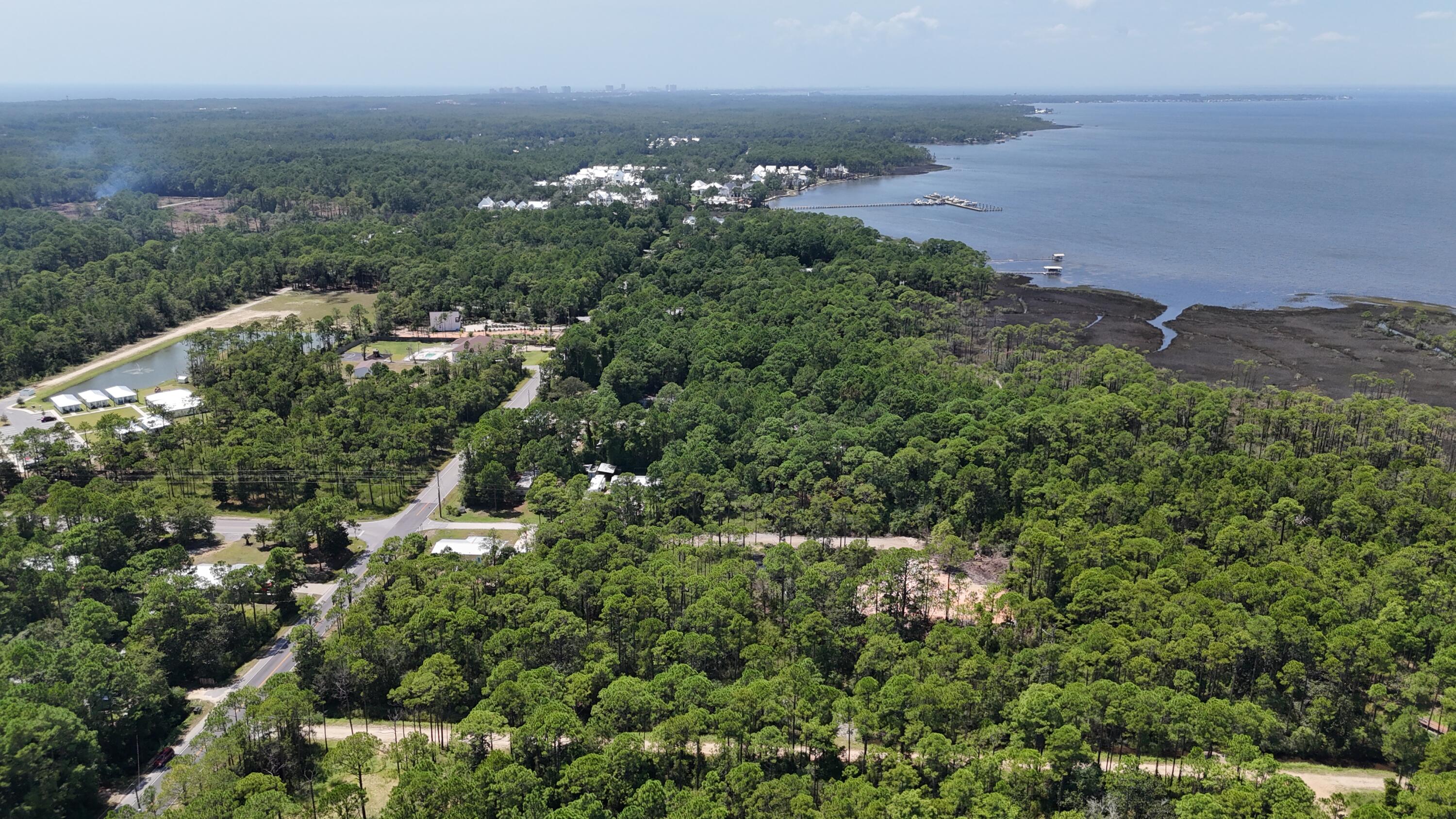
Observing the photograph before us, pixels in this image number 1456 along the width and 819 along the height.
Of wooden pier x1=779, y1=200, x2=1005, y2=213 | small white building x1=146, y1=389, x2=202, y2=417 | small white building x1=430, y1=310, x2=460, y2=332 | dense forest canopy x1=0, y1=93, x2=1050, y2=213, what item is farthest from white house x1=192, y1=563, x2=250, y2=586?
wooden pier x1=779, y1=200, x2=1005, y2=213

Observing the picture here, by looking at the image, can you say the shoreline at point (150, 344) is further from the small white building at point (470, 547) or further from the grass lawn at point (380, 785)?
the grass lawn at point (380, 785)

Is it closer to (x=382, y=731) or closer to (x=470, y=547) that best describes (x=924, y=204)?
(x=470, y=547)

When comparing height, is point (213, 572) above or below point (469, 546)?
above

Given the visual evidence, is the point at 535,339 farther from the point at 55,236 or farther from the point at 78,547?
the point at 55,236

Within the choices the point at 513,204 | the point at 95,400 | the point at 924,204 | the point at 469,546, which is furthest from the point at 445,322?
the point at 924,204

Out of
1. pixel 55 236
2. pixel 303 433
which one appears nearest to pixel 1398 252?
pixel 303 433

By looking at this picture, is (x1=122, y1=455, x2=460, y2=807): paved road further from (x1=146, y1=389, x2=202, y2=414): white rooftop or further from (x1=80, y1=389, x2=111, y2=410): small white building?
(x1=80, y1=389, x2=111, y2=410): small white building

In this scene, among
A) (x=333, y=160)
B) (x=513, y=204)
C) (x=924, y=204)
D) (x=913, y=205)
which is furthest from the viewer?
(x=333, y=160)
